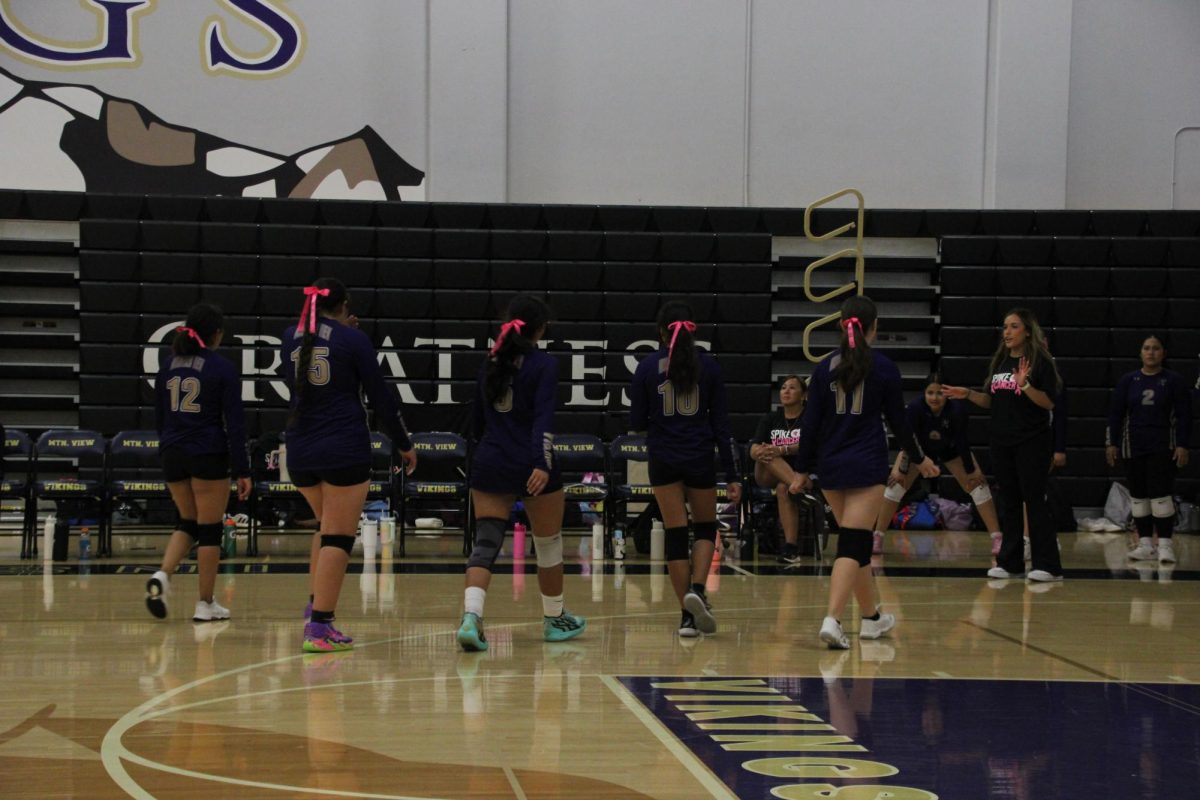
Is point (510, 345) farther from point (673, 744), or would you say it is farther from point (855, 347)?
point (673, 744)

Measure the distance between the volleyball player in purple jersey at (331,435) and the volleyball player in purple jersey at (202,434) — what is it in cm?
101

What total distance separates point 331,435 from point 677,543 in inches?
66.0

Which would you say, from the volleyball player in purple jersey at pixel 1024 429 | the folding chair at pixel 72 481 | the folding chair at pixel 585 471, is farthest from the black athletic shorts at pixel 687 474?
the folding chair at pixel 72 481

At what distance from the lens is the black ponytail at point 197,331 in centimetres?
677

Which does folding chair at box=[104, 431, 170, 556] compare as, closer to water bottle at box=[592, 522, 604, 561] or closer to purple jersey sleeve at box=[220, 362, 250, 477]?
water bottle at box=[592, 522, 604, 561]

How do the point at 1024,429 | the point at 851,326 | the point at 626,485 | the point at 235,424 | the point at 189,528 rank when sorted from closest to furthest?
1. the point at 851,326
2. the point at 235,424
3. the point at 189,528
4. the point at 1024,429
5. the point at 626,485

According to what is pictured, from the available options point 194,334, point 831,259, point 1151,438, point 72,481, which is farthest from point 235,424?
point 831,259

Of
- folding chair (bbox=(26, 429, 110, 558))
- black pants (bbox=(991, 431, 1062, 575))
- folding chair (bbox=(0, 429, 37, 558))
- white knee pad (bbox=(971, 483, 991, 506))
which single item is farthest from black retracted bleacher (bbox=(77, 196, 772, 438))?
black pants (bbox=(991, 431, 1062, 575))

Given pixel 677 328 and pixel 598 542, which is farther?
pixel 598 542

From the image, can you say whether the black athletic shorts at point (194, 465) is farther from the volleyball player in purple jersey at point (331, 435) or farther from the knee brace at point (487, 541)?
the knee brace at point (487, 541)

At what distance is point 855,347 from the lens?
605 cm

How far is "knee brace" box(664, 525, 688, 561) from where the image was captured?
6.27 metres

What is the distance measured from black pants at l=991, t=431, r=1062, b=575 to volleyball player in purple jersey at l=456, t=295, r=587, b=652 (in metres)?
4.10

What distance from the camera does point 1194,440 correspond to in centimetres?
1339
